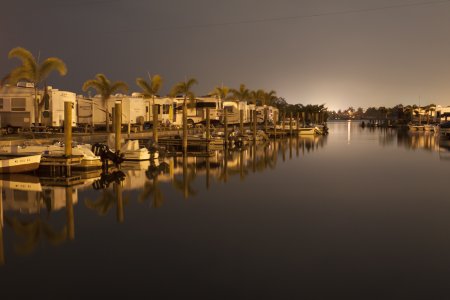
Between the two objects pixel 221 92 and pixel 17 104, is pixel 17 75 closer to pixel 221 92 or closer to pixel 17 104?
pixel 17 104

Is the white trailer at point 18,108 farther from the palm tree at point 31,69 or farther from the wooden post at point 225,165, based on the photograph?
the wooden post at point 225,165

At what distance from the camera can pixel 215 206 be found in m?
20.1

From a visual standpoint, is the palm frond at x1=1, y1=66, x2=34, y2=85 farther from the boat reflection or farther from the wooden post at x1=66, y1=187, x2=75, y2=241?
the wooden post at x1=66, y1=187, x2=75, y2=241

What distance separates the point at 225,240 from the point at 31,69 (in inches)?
1411

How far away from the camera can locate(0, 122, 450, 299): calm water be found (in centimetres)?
1062

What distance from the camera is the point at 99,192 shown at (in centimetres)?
2212

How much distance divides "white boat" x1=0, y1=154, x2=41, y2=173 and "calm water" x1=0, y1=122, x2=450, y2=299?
984 mm

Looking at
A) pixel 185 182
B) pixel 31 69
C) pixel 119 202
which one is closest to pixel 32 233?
pixel 119 202

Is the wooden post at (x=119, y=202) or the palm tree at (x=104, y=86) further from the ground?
the palm tree at (x=104, y=86)

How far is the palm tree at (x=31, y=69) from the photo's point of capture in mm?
43219

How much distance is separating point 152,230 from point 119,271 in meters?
4.18

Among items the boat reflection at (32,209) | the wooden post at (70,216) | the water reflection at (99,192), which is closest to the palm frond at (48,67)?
the water reflection at (99,192)

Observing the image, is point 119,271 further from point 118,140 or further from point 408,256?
point 118,140

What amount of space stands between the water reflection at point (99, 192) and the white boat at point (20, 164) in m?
0.42
